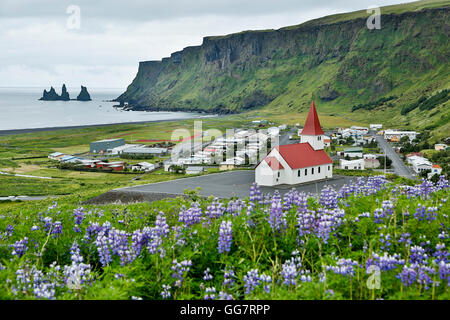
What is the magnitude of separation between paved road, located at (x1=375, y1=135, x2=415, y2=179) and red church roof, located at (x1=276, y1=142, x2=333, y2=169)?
26.2 metres

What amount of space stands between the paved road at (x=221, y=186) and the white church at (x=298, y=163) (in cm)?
117

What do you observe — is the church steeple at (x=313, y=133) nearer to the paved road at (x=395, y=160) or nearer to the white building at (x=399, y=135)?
the paved road at (x=395, y=160)

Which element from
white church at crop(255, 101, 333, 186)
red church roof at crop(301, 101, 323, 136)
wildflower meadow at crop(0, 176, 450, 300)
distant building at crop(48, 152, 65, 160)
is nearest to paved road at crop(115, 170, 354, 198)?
white church at crop(255, 101, 333, 186)

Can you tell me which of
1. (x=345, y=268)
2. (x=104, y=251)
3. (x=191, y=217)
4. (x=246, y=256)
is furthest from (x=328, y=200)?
(x=104, y=251)

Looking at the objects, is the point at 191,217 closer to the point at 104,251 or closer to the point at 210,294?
the point at 104,251

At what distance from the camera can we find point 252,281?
505 centimetres

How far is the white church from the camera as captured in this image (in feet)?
135

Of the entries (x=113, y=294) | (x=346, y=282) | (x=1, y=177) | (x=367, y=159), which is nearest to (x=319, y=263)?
(x=346, y=282)

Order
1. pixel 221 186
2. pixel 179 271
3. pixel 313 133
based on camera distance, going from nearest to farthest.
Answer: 1. pixel 179 271
2. pixel 221 186
3. pixel 313 133

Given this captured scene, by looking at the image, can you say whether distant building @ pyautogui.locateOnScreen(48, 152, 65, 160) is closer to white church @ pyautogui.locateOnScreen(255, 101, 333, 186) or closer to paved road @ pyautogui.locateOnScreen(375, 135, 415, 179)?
white church @ pyautogui.locateOnScreen(255, 101, 333, 186)

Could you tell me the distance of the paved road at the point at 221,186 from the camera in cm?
3662

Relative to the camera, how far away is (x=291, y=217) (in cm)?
761

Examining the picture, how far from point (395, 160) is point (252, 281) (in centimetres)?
9175
